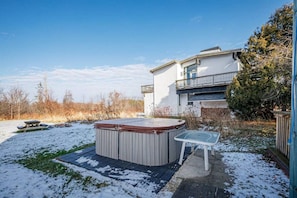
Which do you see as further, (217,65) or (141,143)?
(217,65)

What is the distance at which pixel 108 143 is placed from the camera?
3.64 meters

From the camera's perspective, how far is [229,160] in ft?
11.0

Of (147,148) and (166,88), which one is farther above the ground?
(166,88)

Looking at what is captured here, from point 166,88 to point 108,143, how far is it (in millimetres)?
12089

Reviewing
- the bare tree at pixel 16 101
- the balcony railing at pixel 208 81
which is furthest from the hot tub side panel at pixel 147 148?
the bare tree at pixel 16 101

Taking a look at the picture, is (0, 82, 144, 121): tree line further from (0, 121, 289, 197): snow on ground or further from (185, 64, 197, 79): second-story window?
(0, 121, 289, 197): snow on ground

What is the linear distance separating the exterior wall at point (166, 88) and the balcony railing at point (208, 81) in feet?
3.31

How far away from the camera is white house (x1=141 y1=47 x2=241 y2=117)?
11.2m

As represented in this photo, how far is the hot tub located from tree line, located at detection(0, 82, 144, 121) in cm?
820

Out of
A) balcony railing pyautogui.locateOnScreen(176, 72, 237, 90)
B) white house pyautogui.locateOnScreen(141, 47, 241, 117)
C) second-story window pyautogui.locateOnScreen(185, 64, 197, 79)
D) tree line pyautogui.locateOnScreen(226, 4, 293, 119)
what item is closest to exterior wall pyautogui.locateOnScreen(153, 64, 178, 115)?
white house pyautogui.locateOnScreen(141, 47, 241, 117)

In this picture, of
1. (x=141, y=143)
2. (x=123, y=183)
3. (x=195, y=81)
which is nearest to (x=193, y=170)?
(x=141, y=143)

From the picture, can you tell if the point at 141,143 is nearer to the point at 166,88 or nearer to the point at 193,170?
the point at 193,170

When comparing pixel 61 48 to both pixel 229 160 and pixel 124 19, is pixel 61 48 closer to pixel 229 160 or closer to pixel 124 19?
pixel 124 19

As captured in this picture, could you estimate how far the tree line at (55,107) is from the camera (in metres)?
11.9
